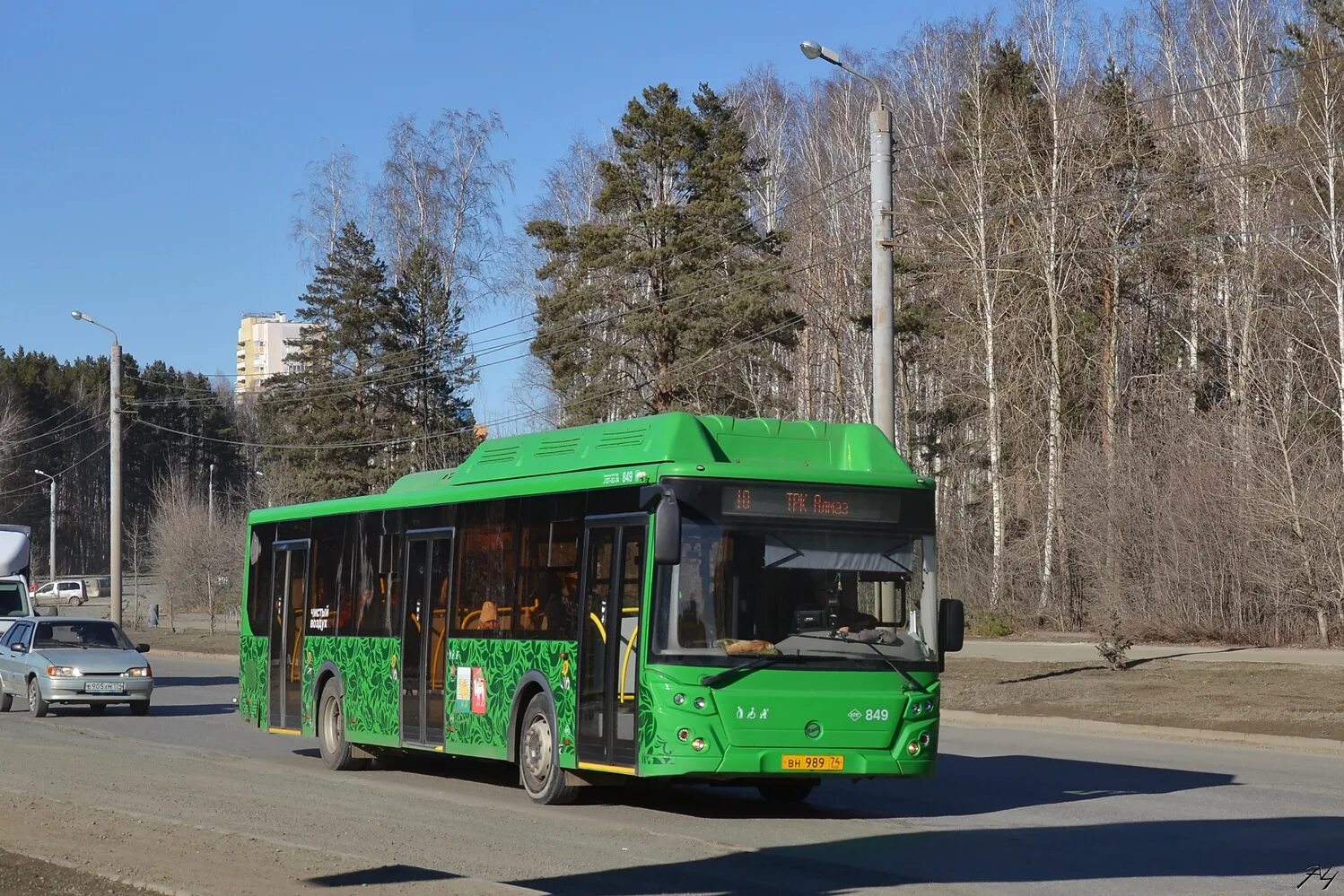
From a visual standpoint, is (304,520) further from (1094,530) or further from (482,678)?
(1094,530)

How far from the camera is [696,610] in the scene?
12414mm

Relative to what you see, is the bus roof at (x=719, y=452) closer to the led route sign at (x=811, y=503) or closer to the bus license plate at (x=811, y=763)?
the led route sign at (x=811, y=503)

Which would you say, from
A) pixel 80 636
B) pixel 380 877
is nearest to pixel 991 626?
pixel 80 636

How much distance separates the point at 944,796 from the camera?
48.1 ft

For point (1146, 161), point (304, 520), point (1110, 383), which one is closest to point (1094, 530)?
point (1110, 383)

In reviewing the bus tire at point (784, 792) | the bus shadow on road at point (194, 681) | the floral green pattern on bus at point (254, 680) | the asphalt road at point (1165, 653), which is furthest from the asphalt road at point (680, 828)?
the bus shadow on road at point (194, 681)

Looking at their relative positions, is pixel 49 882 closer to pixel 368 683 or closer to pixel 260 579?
pixel 368 683

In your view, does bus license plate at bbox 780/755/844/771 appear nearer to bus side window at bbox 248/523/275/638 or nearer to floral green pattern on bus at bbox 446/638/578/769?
floral green pattern on bus at bbox 446/638/578/769

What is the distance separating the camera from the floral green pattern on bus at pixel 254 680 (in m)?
19.5

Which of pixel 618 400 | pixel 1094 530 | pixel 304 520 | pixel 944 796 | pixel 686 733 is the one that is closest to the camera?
pixel 686 733

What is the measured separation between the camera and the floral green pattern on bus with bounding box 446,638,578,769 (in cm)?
1343

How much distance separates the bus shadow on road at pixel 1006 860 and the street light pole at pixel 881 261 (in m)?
10.1

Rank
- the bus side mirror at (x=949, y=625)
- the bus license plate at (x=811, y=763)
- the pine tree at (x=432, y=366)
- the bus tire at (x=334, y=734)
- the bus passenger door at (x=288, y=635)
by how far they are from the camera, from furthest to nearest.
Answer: the pine tree at (x=432, y=366), the bus passenger door at (x=288, y=635), the bus tire at (x=334, y=734), the bus side mirror at (x=949, y=625), the bus license plate at (x=811, y=763)

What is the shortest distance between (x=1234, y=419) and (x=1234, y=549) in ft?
12.0
